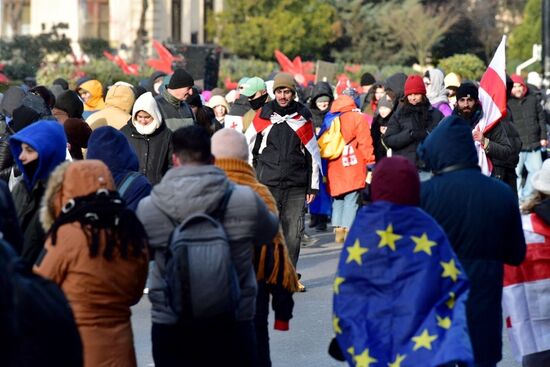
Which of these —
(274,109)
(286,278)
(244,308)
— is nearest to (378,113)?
(274,109)

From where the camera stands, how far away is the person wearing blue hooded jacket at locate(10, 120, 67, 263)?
7.09 m

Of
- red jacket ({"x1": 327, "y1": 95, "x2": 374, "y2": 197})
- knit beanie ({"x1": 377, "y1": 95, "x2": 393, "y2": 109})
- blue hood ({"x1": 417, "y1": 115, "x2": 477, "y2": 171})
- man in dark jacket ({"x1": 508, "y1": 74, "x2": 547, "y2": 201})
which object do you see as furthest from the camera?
man in dark jacket ({"x1": 508, "y1": 74, "x2": 547, "y2": 201})

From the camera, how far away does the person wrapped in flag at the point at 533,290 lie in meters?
7.39

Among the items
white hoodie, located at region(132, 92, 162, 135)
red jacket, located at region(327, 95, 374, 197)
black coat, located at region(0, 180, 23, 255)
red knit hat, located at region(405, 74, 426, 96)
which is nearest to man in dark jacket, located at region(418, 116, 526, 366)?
black coat, located at region(0, 180, 23, 255)

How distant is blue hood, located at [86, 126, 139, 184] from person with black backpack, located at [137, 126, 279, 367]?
4.46 feet

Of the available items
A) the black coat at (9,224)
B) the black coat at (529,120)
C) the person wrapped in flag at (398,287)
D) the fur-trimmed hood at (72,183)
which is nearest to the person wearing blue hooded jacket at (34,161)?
the black coat at (9,224)

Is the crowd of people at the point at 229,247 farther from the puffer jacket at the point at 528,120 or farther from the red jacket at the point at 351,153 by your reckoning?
the puffer jacket at the point at 528,120

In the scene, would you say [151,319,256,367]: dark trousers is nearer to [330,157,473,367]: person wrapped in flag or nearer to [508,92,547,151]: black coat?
[330,157,473,367]: person wrapped in flag

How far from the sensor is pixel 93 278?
19.6 feet

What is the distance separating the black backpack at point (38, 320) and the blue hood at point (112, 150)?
314cm

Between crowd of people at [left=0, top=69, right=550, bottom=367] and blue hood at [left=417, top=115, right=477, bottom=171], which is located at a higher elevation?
blue hood at [left=417, top=115, right=477, bottom=171]

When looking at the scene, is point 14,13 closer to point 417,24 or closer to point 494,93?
point 417,24

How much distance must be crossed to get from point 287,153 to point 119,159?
434 centimetres

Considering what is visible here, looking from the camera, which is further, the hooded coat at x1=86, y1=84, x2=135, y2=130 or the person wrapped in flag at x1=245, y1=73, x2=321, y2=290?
the hooded coat at x1=86, y1=84, x2=135, y2=130
